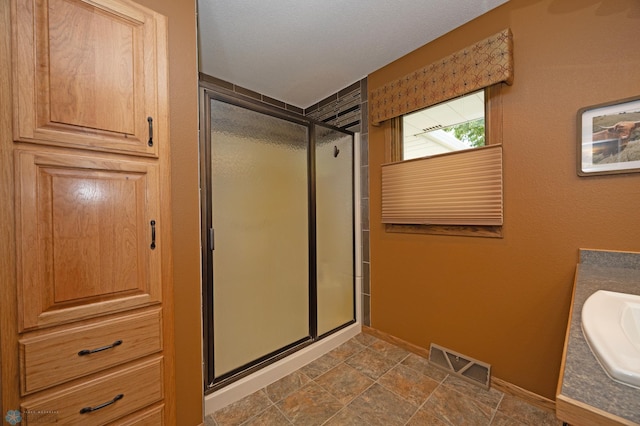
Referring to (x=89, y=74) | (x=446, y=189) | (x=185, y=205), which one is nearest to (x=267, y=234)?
(x=185, y=205)

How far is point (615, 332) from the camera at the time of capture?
0.59m

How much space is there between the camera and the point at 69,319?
896 mm

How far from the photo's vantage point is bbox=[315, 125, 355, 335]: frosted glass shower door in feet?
6.86

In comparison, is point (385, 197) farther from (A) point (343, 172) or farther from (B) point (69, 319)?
(B) point (69, 319)

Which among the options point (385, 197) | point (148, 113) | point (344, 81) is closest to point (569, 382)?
point (148, 113)

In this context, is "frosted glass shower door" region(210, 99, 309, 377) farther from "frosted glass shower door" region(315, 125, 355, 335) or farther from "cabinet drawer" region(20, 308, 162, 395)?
"cabinet drawer" region(20, 308, 162, 395)

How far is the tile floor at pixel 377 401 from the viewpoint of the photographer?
1.33 m

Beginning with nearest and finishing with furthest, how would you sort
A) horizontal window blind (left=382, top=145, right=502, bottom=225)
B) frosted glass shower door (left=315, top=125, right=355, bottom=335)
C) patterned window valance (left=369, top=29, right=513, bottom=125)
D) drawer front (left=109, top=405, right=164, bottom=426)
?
drawer front (left=109, top=405, right=164, bottom=426)
patterned window valance (left=369, top=29, right=513, bottom=125)
horizontal window blind (left=382, top=145, right=502, bottom=225)
frosted glass shower door (left=315, top=125, right=355, bottom=335)

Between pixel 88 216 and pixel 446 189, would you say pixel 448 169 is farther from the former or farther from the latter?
pixel 88 216

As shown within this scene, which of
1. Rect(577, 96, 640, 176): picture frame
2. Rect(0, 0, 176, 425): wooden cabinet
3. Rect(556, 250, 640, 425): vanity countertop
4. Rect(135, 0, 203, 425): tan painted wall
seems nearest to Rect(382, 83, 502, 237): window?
Rect(577, 96, 640, 176): picture frame

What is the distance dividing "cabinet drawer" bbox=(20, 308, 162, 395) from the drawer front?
247mm

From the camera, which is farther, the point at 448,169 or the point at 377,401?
the point at 448,169

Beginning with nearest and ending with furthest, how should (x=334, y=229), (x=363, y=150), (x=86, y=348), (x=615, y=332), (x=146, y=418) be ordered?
(x=615, y=332), (x=86, y=348), (x=146, y=418), (x=334, y=229), (x=363, y=150)

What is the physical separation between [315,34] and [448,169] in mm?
1396
